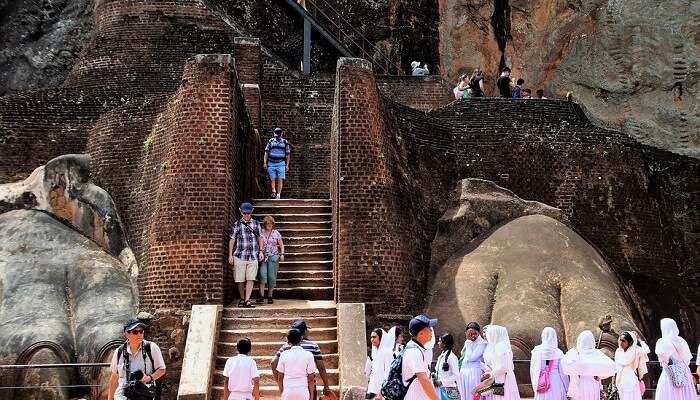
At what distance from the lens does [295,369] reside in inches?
440

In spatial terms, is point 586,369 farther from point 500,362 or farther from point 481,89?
point 481,89

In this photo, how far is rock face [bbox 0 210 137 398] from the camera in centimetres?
1590

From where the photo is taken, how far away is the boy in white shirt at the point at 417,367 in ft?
30.1

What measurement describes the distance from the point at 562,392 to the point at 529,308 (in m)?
4.55

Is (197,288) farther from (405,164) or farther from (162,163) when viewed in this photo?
(405,164)

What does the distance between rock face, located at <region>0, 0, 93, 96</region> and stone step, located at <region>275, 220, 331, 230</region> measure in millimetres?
13028

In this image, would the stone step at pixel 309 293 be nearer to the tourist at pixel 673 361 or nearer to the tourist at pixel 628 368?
the tourist at pixel 628 368

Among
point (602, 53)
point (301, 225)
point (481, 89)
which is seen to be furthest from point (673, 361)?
point (602, 53)

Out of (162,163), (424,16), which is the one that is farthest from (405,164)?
(424,16)

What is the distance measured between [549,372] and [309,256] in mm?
6128

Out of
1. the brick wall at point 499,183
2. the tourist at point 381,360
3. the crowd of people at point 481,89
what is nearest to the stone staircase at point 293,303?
the brick wall at point 499,183

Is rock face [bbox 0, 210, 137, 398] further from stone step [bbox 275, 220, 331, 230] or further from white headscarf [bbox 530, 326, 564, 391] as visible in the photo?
white headscarf [bbox 530, 326, 564, 391]

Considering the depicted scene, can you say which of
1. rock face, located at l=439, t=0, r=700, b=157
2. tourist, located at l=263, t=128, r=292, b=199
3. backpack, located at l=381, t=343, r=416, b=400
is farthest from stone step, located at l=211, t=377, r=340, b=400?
rock face, located at l=439, t=0, r=700, b=157

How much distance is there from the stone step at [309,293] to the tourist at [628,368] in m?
5.40
